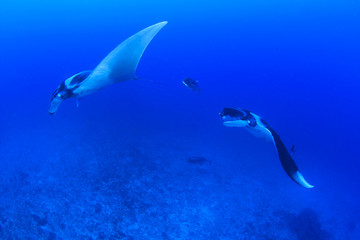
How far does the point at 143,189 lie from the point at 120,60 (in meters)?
5.87

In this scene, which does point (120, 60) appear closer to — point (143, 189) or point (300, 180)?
point (300, 180)

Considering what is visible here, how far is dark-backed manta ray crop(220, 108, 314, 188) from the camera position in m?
3.00

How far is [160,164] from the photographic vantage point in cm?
1046

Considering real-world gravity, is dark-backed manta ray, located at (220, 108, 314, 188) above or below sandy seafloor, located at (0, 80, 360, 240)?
above

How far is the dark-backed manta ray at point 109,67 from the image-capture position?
361 centimetres

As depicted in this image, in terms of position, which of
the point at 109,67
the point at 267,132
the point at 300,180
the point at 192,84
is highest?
the point at 109,67

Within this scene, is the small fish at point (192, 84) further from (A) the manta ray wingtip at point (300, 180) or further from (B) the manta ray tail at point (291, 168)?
(A) the manta ray wingtip at point (300, 180)

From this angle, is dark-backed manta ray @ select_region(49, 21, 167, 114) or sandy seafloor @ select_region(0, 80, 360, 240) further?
sandy seafloor @ select_region(0, 80, 360, 240)

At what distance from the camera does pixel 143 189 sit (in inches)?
336

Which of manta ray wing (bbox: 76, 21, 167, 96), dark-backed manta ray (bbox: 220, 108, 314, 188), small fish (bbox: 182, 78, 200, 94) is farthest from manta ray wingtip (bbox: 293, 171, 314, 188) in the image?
small fish (bbox: 182, 78, 200, 94)

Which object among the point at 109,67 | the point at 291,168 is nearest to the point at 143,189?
the point at 109,67

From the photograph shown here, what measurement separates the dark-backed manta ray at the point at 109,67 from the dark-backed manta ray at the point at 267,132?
185cm

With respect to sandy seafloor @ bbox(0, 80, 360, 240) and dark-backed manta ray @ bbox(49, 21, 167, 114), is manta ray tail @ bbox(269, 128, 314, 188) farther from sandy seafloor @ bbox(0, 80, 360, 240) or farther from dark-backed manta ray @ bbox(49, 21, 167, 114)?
sandy seafloor @ bbox(0, 80, 360, 240)

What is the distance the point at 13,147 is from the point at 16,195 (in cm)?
472
